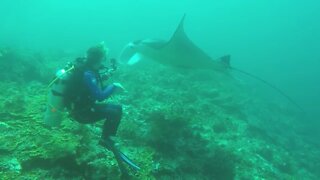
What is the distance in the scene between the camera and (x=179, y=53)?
417 inches

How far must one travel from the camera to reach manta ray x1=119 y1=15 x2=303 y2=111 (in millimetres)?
10211

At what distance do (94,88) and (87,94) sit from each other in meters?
0.27

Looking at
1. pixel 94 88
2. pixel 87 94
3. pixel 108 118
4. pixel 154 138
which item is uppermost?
pixel 94 88

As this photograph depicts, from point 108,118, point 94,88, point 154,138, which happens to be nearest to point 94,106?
point 108,118

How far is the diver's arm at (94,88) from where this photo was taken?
515 centimetres

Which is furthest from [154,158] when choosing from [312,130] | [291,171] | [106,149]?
[312,130]

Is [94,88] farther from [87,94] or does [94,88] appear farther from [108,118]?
[108,118]

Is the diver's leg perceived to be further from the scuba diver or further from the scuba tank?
the scuba tank

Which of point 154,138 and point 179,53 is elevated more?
point 179,53

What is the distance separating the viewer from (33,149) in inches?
212

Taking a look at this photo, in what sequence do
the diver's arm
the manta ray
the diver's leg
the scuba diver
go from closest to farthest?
the diver's arm → the scuba diver → the diver's leg → the manta ray

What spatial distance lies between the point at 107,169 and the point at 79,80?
1.58 m

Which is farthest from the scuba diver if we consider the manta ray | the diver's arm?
the manta ray

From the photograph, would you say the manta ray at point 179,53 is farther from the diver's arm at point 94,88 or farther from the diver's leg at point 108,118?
the diver's arm at point 94,88
